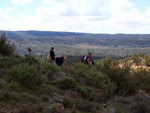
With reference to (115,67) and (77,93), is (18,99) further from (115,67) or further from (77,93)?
(115,67)

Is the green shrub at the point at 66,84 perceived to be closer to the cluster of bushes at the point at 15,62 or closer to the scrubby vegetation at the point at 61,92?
the scrubby vegetation at the point at 61,92

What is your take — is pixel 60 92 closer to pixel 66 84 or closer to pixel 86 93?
pixel 66 84

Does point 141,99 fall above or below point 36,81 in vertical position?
below

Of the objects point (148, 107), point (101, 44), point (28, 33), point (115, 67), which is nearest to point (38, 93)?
point (148, 107)

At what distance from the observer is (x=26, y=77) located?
7.37 meters

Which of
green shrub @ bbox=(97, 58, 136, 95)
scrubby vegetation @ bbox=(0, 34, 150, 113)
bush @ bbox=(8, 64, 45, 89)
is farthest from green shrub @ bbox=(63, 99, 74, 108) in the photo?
green shrub @ bbox=(97, 58, 136, 95)

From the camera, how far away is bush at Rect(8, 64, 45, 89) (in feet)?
24.1

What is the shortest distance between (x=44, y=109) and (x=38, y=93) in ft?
4.86

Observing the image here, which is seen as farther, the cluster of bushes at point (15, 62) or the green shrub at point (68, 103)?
the cluster of bushes at point (15, 62)

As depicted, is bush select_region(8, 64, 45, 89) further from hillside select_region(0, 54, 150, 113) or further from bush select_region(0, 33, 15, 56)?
bush select_region(0, 33, 15, 56)

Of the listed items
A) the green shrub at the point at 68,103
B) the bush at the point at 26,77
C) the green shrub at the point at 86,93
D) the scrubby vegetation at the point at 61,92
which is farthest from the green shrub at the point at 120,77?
the bush at the point at 26,77

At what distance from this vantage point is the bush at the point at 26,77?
734 cm

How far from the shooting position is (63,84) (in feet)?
28.6

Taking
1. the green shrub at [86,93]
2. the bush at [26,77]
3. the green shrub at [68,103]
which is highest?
the bush at [26,77]
